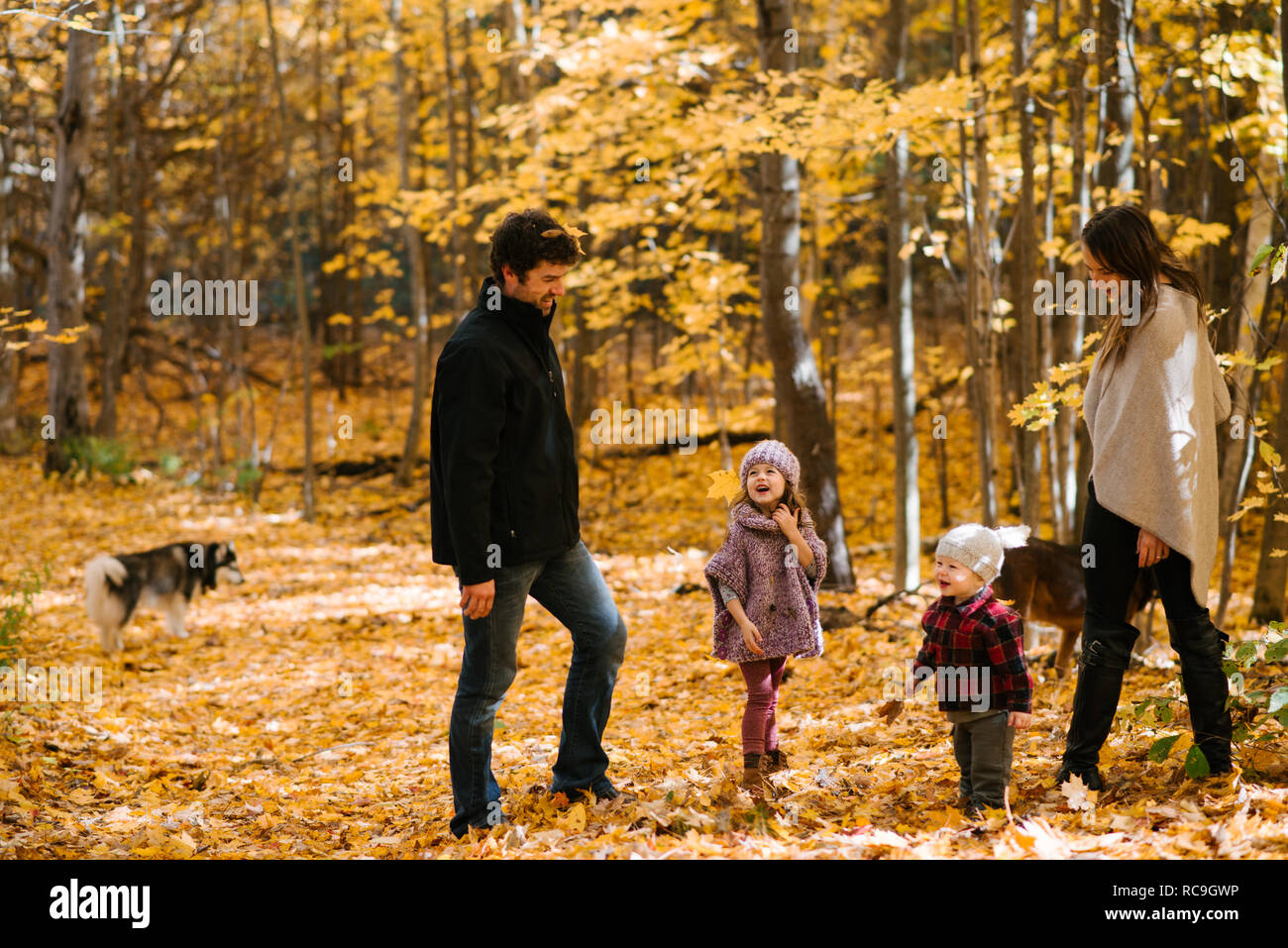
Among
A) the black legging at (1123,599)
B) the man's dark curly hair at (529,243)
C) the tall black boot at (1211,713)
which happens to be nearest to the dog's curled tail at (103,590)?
the man's dark curly hair at (529,243)

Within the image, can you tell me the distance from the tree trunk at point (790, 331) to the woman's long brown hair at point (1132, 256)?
184 inches

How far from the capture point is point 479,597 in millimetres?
3232

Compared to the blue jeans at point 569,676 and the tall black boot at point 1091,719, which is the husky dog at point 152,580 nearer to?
the blue jeans at point 569,676

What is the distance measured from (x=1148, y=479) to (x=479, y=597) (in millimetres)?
2193

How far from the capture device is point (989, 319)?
6.79 m

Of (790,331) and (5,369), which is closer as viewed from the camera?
A: (790,331)

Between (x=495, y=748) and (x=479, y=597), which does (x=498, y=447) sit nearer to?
(x=479, y=597)

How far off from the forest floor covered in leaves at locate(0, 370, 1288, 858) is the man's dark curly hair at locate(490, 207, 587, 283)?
4.84ft

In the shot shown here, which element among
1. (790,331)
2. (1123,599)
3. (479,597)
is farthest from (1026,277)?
(479,597)

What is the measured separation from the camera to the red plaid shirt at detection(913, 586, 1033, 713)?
316 cm

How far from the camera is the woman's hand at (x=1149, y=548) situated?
3.26m

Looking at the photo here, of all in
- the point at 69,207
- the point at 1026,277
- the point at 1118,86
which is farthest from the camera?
the point at 69,207

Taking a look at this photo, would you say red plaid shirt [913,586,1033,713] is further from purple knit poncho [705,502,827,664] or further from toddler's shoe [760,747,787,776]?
toddler's shoe [760,747,787,776]

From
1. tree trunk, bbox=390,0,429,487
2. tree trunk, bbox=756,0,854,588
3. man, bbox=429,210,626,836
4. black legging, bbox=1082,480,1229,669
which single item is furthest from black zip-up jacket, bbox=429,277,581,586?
tree trunk, bbox=390,0,429,487
